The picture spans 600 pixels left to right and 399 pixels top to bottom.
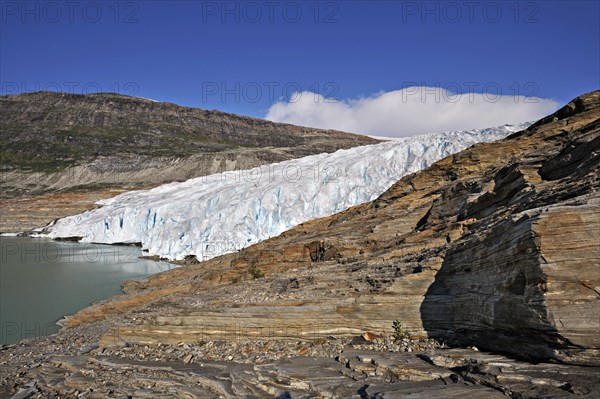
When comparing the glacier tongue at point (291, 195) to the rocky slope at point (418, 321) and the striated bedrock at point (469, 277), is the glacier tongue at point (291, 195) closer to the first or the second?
the striated bedrock at point (469, 277)

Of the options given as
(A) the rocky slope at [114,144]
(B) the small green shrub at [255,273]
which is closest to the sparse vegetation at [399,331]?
(B) the small green shrub at [255,273]

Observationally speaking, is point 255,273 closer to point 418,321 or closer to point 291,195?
point 418,321

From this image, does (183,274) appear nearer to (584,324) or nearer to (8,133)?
(584,324)

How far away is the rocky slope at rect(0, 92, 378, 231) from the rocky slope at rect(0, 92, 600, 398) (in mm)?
52046

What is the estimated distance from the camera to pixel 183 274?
2098 centimetres

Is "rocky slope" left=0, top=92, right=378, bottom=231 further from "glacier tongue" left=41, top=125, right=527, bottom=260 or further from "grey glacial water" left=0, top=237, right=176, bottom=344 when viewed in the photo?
"glacier tongue" left=41, top=125, right=527, bottom=260

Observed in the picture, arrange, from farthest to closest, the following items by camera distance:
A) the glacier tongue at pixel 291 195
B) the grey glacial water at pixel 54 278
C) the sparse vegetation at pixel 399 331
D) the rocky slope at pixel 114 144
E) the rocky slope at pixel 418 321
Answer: the rocky slope at pixel 114 144 → the glacier tongue at pixel 291 195 → the grey glacial water at pixel 54 278 → the sparse vegetation at pixel 399 331 → the rocky slope at pixel 418 321

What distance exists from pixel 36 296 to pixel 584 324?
876 inches

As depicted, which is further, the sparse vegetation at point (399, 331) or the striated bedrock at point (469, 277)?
the sparse vegetation at point (399, 331)

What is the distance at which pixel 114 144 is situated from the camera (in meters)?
101

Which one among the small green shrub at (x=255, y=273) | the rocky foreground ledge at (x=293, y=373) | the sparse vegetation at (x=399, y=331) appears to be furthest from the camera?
the small green shrub at (x=255, y=273)

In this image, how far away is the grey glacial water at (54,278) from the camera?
56.1ft

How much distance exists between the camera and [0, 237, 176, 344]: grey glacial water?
674 inches

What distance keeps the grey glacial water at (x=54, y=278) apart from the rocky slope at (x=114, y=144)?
69.9ft
